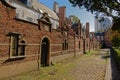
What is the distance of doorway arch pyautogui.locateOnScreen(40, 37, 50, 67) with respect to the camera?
16.3 metres

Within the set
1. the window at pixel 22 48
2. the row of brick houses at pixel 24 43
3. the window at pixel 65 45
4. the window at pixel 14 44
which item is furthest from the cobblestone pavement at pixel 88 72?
the window at pixel 65 45

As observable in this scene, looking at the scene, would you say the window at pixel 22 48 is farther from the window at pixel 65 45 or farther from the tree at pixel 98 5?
the window at pixel 65 45

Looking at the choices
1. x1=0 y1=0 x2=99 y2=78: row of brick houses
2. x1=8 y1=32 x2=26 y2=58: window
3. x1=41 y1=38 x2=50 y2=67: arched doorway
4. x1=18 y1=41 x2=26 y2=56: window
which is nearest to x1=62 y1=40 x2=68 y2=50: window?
x1=0 y1=0 x2=99 y2=78: row of brick houses

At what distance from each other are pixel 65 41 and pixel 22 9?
796cm

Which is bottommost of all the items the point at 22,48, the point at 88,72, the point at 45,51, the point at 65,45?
the point at 88,72

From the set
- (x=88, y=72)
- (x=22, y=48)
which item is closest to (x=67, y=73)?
(x=88, y=72)

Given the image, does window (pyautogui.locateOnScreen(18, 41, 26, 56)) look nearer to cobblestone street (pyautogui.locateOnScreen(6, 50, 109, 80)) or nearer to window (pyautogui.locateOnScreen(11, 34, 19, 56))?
window (pyautogui.locateOnScreen(11, 34, 19, 56))

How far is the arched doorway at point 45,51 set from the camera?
16.3 meters

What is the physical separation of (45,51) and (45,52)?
0.10 metres

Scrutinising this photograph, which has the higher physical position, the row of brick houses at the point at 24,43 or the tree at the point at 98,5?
the tree at the point at 98,5

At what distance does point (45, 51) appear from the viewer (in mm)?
16984

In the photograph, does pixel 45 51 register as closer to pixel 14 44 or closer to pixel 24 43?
pixel 24 43

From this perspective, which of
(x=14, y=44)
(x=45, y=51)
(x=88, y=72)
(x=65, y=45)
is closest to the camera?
(x=14, y=44)

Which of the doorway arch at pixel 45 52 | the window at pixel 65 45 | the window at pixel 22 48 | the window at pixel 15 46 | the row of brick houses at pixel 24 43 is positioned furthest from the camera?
the window at pixel 65 45
